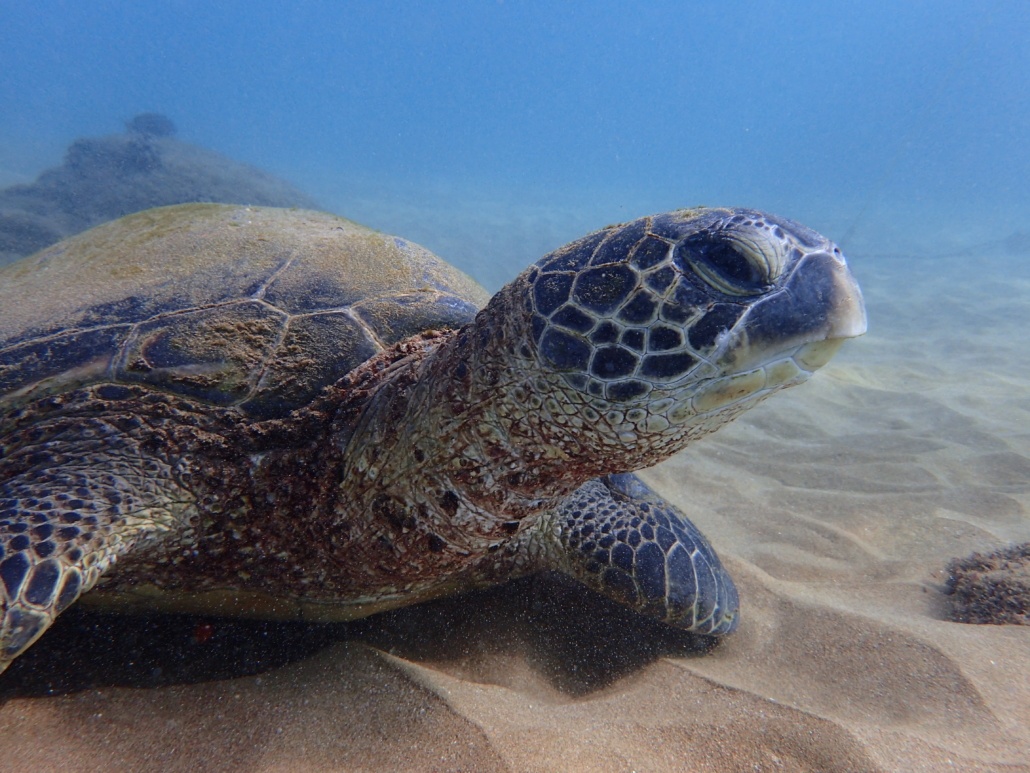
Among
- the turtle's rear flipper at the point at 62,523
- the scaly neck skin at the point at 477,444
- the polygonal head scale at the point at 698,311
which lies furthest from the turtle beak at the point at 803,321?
the turtle's rear flipper at the point at 62,523

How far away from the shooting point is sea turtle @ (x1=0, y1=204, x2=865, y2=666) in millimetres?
1328

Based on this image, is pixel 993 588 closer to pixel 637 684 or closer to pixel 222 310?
pixel 637 684

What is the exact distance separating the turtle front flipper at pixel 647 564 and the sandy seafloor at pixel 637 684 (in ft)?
0.63

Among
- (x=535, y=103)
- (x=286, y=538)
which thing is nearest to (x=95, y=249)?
(x=286, y=538)

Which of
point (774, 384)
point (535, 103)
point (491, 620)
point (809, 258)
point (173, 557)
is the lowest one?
point (491, 620)

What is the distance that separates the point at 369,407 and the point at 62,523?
3.40 ft

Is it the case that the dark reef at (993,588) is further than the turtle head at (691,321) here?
Yes

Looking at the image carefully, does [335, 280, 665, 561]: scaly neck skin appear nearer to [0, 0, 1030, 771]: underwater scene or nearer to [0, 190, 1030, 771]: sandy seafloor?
[0, 0, 1030, 771]: underwater scene

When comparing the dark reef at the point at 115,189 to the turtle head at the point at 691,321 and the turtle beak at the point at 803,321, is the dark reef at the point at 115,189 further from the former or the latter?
the turtle beak at the point at 803,321

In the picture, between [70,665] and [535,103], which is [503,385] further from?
[535,103]

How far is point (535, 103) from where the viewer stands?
464ft

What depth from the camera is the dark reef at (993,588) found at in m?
2.31

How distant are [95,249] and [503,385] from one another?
2850 millimetres

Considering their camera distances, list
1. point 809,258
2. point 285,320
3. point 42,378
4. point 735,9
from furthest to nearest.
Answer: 1. point 735,9
2. point 285,320
3. point 42,378
4. point 809,258
